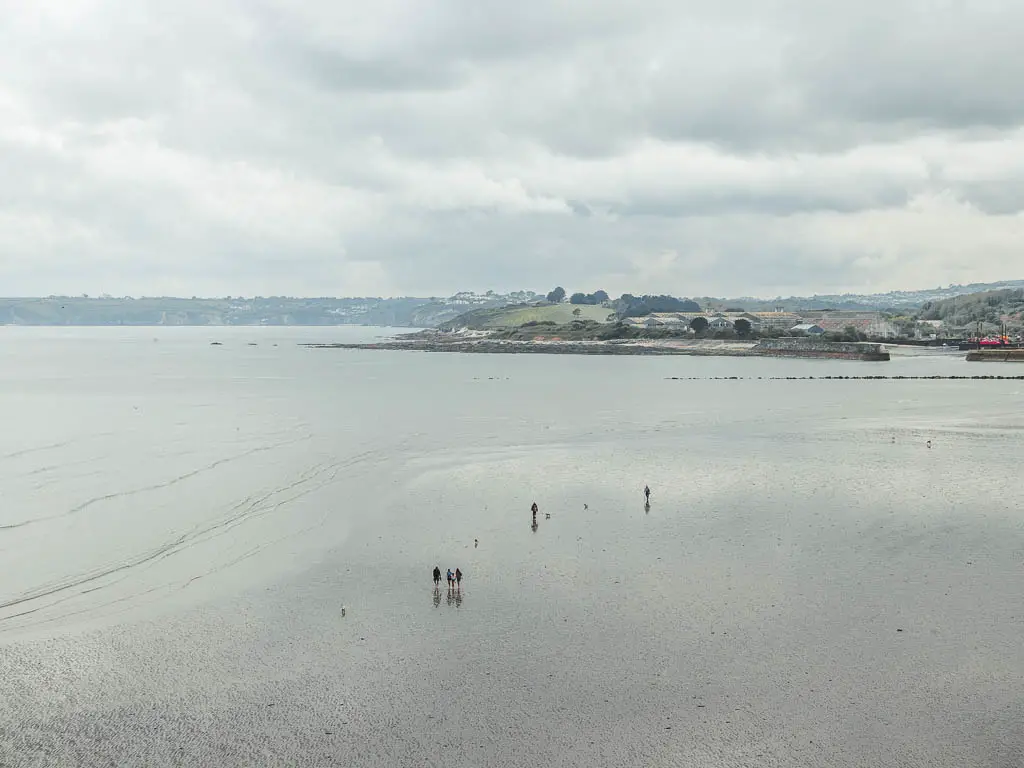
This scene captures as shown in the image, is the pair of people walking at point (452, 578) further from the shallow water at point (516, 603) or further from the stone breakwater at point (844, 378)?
the stone breakwater at point (844, 378)

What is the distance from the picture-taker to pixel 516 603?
25.2 m

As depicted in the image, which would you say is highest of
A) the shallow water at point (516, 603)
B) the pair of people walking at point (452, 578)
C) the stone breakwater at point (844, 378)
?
the pair of people walking at point (452, 578)

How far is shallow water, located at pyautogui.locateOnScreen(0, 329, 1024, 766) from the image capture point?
17.9 m

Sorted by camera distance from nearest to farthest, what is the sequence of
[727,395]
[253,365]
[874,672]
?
[874,672] → [727,395] → [253,365]

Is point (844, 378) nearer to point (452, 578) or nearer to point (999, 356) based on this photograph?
point (999, 356)

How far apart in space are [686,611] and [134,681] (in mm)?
15055

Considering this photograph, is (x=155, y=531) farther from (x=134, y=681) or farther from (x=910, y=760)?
(x=910, y=760)

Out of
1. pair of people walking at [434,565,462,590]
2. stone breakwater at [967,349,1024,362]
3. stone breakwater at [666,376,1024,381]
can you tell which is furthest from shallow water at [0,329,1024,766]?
stone breakwater at [967,349,1024,362]

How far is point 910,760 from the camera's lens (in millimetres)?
16688

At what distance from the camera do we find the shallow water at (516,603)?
58.6ft

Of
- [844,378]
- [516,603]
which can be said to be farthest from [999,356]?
[516,603]

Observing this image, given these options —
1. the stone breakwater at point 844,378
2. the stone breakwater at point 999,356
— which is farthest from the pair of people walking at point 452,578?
the stone breakwater at point 999,356

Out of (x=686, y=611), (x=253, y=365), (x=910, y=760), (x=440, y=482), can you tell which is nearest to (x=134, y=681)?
(x=686, y=611)

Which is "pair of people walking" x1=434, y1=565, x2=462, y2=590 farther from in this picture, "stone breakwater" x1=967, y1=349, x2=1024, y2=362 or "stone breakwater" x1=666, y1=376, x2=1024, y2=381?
"stone breakwater" x1=967, y1=349, x2=1024, y2=362
